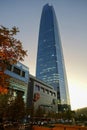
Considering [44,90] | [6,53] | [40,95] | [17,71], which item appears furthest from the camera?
[44,90]

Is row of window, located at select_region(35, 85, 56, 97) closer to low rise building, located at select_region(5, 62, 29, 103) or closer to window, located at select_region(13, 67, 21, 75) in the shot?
Answer: low rise building, located at select_region(5, 62, 29, 103)

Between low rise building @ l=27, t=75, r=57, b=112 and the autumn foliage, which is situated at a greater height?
low rise building @ l=27, t=75, r=57, b=112

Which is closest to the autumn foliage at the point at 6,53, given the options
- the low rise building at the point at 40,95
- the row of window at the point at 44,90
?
the low rise building at the point at 40,95

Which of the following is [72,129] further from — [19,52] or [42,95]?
[42,95]

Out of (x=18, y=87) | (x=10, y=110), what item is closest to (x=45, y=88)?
(x=18, y=87)

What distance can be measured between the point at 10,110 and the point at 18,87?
102 ft

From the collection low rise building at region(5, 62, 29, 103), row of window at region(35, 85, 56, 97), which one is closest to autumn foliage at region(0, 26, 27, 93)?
low rise building at region(5, 62, 29, 103)

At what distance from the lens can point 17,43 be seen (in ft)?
36.5

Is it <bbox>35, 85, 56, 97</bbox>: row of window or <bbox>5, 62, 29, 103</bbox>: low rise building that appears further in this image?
<bbox>35, 85, 56, 97</bbox>: row of window

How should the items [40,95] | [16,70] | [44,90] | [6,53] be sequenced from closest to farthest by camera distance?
1. [6,53]
2. [16,70]
3. [40,95]
4. [44,90]

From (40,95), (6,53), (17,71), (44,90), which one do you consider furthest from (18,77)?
(6,53)

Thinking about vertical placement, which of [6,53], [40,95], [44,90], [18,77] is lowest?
[6,53]

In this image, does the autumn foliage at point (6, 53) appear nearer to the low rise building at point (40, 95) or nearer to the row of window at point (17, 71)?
the row of window at point (17, 71)

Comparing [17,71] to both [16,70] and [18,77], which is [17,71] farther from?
[18,77]
